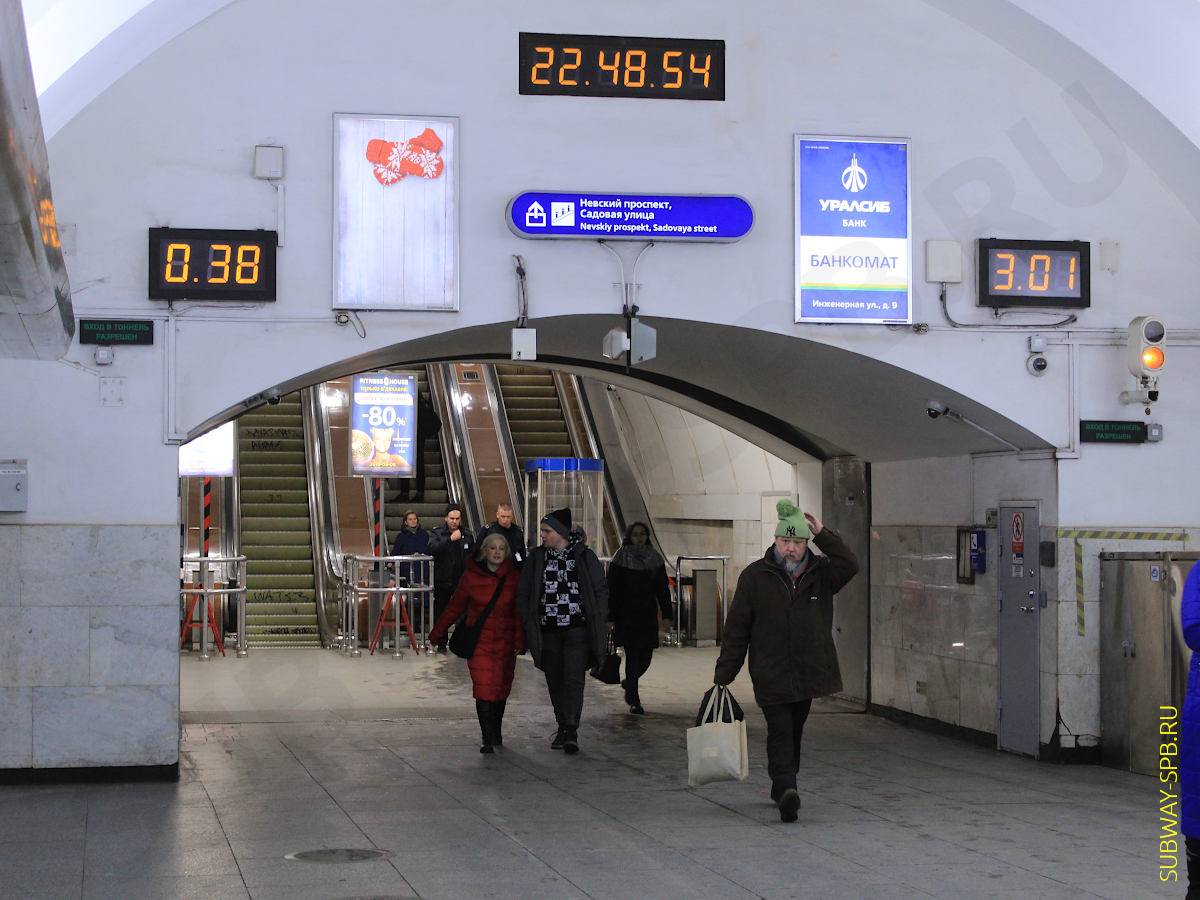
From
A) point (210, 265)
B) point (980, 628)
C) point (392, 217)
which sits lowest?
point (980, 628)

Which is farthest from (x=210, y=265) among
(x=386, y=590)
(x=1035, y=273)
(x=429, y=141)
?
(x=386, y=590)

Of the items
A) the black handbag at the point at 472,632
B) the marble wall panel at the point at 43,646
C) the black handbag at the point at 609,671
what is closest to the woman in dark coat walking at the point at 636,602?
the black handbag at the point at 609,671

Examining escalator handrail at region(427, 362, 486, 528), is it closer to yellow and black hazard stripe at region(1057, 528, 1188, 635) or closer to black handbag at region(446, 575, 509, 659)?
black handbag at region(446, 575, 509, 659)

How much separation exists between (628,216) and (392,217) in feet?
4.93

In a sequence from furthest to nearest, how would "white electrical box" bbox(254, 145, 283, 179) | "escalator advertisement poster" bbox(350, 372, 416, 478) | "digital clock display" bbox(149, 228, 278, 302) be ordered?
"escalator advertisement poster" bbox(350, 372, 416, 478), "white electrical box" bbox(254, 145, 283, 179), "digital clock display" bbox(149, 228, 278, 302)

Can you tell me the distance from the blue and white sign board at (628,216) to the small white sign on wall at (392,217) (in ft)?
1.62

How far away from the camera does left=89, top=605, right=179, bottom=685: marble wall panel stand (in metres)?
8.85

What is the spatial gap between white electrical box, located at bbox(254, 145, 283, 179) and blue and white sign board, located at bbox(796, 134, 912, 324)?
334cm

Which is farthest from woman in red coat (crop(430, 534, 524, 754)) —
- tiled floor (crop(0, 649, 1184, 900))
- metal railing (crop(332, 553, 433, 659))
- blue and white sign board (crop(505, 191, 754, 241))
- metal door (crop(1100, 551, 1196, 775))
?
metal railing (crop(332, 553, 433, 659))

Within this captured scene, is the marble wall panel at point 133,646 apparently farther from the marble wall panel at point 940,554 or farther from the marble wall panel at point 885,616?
the marble wall panel at point 885,616

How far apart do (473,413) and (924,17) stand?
14778 mm

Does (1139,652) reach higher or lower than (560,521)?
lower

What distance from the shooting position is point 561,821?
753 cm

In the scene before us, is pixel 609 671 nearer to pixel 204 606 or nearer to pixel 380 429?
pixel 204 606
